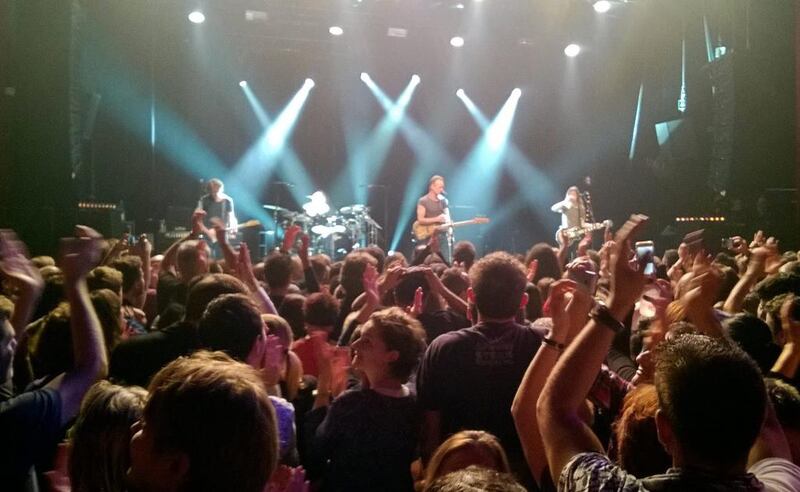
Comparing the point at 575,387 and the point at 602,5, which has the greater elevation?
the point at 602,5

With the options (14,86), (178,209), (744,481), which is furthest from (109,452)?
(178,209)

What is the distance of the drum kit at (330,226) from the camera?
13852 millimetres

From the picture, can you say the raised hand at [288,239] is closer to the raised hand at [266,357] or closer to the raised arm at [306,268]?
the raised arm at [306,268]

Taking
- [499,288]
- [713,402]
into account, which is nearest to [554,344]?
[713,402]

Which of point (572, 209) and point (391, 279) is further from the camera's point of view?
point (572, 209)

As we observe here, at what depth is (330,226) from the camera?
14.1 meters

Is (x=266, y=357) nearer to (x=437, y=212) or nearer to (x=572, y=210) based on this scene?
(x=437, y=212)

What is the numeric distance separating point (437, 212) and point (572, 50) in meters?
5.80

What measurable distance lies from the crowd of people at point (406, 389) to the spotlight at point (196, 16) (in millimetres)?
11421

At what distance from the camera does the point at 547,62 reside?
635 inches

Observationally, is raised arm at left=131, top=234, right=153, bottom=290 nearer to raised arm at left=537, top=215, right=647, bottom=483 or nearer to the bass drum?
raised arm at left=537, top=215, right=647, bottom=483

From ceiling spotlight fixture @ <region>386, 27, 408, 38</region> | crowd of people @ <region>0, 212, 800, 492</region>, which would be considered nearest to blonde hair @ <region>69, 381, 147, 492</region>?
crowd of people @ <region>0, 212, 800, 492</region>

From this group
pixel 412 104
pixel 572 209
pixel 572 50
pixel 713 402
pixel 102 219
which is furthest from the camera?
pixel 412 104

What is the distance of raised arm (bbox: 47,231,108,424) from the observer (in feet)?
6.63
